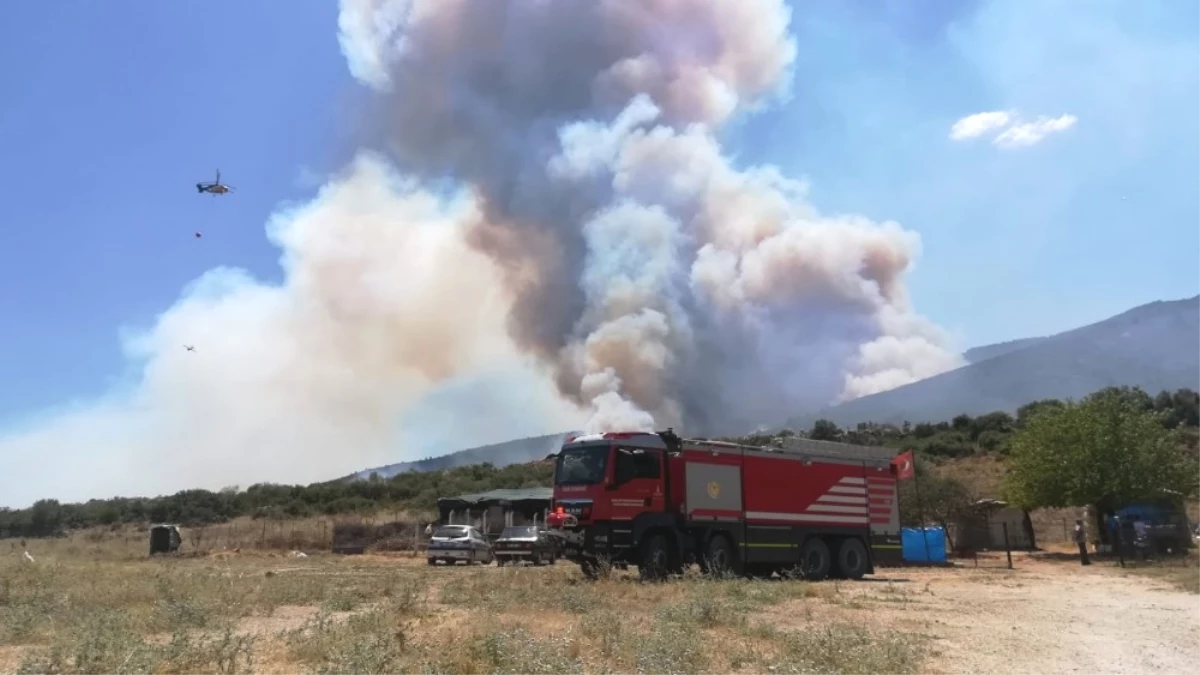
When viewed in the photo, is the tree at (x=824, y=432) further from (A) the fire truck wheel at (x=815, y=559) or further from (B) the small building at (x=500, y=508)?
(A) the fire truck wheel at (x=815, y=559)

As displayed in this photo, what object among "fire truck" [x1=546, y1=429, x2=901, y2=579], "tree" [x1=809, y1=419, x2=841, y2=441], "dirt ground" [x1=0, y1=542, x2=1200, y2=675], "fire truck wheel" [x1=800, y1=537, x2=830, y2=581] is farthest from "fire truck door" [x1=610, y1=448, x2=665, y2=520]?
"tree" [x1=809, y1=419, x2=841, y2=441]

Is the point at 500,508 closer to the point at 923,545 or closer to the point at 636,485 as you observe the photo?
the point at 923,545

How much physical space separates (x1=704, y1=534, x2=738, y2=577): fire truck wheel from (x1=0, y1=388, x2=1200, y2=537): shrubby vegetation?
118 ft

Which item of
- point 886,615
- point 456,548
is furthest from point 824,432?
point 886,615

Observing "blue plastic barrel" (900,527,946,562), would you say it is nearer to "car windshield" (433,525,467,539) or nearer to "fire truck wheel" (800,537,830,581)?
"fire truck wheel" (800,537,830,581)

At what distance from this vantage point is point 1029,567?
28.0 m

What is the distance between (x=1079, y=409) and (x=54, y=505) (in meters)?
82.2

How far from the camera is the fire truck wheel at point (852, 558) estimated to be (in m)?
22.1

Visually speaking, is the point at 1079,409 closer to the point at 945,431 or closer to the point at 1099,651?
the point at 1099,651

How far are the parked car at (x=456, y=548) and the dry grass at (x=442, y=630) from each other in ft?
46.7

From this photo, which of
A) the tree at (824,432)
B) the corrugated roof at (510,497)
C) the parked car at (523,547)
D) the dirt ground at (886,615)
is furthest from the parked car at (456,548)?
the tree at (824,432)

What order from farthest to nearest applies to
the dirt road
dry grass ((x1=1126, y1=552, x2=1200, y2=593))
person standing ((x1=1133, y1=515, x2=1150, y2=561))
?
1. person standing ((x1=1133, y1=515, x2=1150, y2=561))
2. dry grass ((x1=1126, y1=552, x2=1200, y2=593))
3. the dirt road

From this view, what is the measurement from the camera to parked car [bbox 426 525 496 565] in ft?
98.4

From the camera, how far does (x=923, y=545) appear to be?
2992 centimetres
